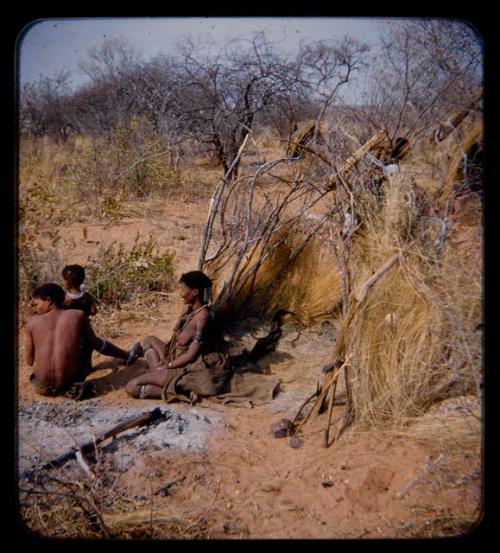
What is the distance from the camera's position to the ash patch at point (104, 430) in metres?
3.33

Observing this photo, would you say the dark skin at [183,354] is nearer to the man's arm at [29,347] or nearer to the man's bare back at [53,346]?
the man's bare back at [53,346]

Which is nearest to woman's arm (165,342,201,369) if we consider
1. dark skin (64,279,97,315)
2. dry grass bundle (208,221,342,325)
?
dark skin (64,279,97,315)

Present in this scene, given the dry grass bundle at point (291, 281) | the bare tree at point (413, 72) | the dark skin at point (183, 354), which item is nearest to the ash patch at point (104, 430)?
the dark skin at point (183, 354)

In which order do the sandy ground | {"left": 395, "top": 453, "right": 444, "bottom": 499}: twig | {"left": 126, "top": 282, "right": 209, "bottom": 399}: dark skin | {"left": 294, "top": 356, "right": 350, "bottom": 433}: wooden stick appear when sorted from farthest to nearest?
{"left": 126, "top": 282, "right": 209, "bottom": 399}: dark skin < {"left": 294, "top": 356, "right": 350, "bottom": 433}: wooden stick < {"left": 395, "top": 453, "right": 444, "bottom": 499}: twig < the sandy ground

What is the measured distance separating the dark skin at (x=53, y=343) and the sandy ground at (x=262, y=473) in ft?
0.66

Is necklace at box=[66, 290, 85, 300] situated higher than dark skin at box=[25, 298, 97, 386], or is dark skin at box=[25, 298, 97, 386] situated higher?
necklace at box=[66, 290, 85, 300]

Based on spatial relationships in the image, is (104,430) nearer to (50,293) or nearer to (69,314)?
(69,314)

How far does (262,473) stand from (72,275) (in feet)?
7.56

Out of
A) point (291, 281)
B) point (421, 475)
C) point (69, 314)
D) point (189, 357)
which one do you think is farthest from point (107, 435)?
point (291, 281)

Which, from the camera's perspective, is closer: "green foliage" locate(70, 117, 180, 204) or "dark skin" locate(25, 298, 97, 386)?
"dark skin" locate(25, 298, 97, 386)

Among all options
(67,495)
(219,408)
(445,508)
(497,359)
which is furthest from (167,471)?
(497,359)

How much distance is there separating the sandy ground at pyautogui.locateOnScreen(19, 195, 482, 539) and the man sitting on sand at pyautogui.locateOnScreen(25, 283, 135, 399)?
0.43 ft

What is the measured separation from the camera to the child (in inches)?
179

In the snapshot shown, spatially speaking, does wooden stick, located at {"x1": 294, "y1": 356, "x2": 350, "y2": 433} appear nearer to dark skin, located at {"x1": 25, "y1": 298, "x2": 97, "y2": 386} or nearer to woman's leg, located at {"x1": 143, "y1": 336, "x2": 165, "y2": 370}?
woman's leg, located at {"x1": 143, "y1": 336, "x2": 165, "y2": 370}
